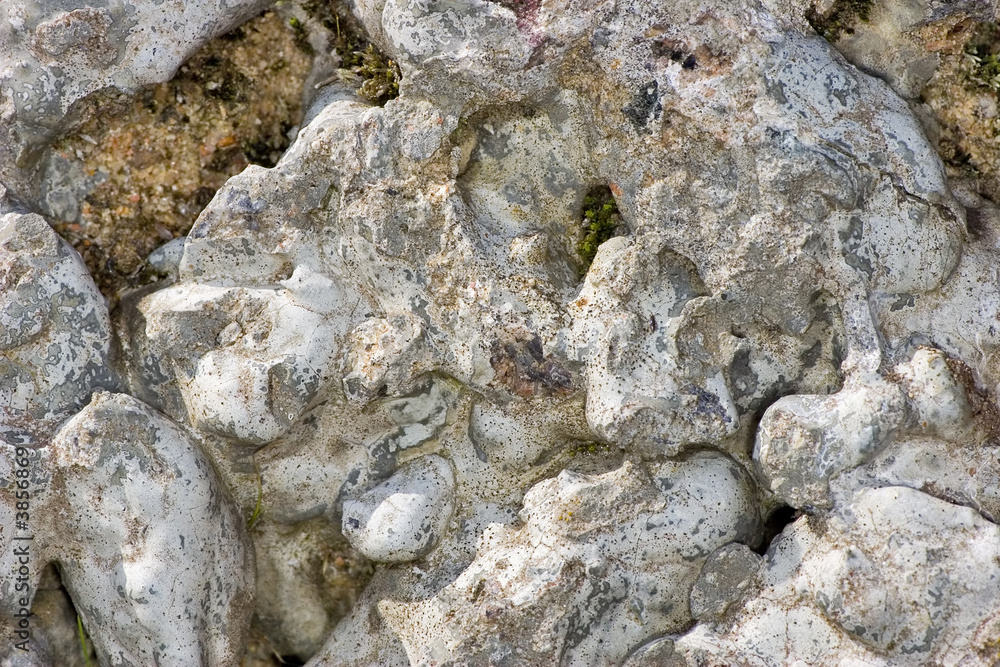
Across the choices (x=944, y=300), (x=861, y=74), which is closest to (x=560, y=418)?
(x=944, y=300)

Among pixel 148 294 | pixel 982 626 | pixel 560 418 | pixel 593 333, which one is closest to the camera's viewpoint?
pixel 982 626

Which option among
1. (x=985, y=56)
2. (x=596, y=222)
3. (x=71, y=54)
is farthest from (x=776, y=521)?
(x=71, y=54)

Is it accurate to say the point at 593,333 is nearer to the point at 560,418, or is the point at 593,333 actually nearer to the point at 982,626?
the point at 560,418

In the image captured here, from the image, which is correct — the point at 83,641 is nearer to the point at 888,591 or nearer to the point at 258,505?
the point at 258,505

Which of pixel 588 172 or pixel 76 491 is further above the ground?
pixel 588 172

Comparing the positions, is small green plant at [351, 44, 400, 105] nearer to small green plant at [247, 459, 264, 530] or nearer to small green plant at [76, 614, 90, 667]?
small green plant at [247, 459, 264, 530]

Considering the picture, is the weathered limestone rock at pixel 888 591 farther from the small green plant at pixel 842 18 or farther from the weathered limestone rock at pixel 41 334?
the weathered limestone rock at pixel 41 334
